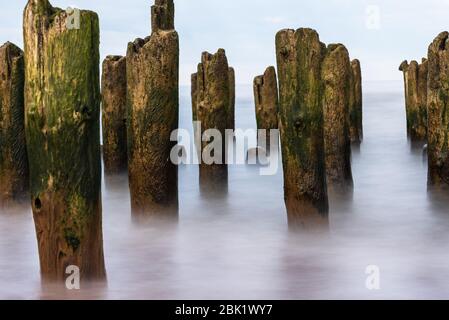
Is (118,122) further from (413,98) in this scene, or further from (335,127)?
(413,98)

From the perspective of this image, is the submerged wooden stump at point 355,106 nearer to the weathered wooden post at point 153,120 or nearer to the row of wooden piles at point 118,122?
the row of wooden piles at point 118,122

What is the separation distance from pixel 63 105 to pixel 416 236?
171 inches

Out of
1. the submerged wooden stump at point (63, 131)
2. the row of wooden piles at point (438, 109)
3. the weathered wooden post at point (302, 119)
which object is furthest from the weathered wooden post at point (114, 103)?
the submerged wooden stump at point (63, 131)

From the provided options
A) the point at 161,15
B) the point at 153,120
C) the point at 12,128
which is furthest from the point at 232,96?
the point at 153,120

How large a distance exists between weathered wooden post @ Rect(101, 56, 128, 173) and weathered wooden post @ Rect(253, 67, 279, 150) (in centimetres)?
315

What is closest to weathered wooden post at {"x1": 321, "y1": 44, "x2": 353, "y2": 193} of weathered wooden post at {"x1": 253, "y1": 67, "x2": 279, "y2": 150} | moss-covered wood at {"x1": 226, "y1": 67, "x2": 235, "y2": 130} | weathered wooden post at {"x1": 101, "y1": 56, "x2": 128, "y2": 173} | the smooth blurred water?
the smooth blurred water

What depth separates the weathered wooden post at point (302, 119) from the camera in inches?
323

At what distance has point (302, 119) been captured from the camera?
8.20 meters

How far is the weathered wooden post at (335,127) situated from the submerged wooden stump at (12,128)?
352 cm

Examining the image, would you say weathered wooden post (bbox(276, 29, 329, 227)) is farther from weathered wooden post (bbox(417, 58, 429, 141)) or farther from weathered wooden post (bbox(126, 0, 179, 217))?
weathered wooden post (bbox(417, 58, 429, 141))

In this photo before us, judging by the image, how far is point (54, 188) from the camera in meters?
6.41

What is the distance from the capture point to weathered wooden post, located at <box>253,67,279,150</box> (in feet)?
50.3
